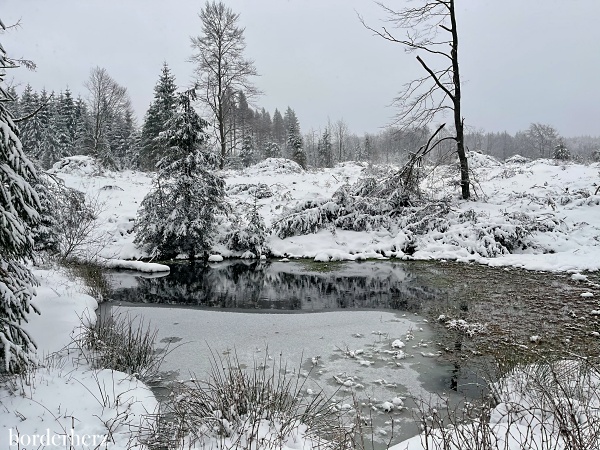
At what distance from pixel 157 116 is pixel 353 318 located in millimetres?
28439

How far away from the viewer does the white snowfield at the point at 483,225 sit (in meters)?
11.3

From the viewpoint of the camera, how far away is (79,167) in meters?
22.3

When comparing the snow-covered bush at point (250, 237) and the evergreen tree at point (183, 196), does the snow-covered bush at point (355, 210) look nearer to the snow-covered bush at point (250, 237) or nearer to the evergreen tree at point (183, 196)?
the snow-covered bush at point (250, 237)

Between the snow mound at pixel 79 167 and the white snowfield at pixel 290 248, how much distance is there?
0.20 ft

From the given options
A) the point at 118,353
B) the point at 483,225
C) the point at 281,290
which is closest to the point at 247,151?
the point at 483,225

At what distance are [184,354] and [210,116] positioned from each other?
22.5 m

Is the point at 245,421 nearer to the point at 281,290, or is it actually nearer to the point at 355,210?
the point at 281,290

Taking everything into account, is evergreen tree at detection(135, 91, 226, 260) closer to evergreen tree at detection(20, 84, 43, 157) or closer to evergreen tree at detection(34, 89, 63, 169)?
evergreen tree at detection(20, 84, 43, 157)

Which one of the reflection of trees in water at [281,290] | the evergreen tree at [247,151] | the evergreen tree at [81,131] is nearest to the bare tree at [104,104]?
the evergreen tree at [81,131]

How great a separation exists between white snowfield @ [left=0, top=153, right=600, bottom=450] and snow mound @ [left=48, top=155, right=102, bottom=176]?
61mm

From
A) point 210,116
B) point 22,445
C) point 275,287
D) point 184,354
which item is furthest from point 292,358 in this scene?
point 210,116

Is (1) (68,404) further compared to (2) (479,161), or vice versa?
(2) (479,161)

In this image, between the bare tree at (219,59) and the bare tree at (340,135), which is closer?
the bare tree at (219,59)

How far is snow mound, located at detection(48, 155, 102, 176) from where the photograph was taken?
858 inches
